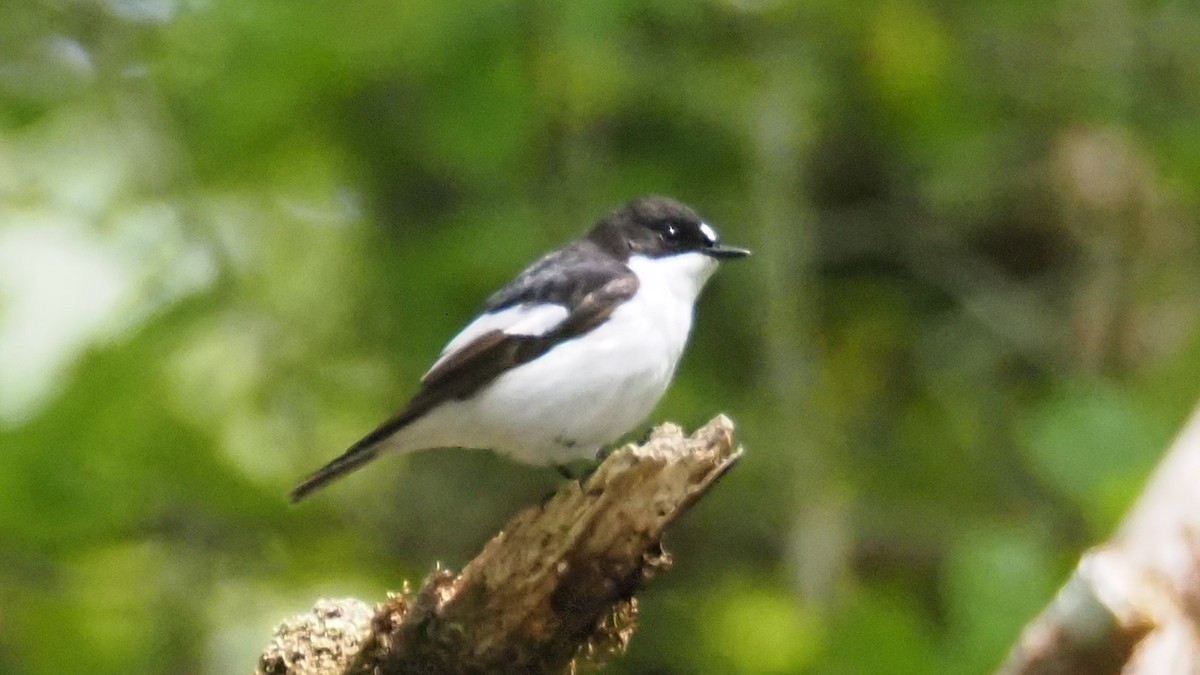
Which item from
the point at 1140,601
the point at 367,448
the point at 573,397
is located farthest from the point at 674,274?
the point at 1140,601

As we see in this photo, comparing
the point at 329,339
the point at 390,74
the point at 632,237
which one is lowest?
the point at 632,237

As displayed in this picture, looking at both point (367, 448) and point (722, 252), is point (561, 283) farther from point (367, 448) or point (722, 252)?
point (367, 448)

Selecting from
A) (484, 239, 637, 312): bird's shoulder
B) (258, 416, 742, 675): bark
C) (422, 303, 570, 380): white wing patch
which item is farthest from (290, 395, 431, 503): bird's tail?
(258, 416, 742, 675): bark

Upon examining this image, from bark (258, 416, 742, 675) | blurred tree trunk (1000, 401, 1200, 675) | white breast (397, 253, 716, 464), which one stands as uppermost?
white breast (397, 253, 716, 464)

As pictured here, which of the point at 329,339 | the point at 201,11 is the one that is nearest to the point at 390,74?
the point at 201,11

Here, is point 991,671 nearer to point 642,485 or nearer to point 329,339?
point 642,485

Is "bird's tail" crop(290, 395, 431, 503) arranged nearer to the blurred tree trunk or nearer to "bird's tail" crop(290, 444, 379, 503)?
"bird's tail" crop(290, 444, 379, 503)

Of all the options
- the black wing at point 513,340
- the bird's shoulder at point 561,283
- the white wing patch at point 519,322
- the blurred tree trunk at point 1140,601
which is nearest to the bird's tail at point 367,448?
the black wing at point 513,340
